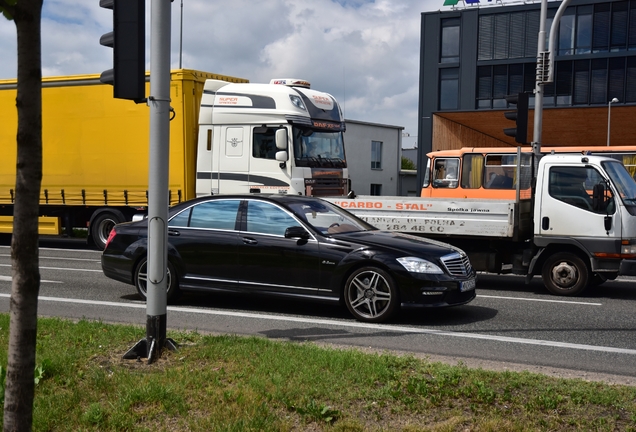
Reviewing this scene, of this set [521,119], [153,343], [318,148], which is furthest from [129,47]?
[318,148]

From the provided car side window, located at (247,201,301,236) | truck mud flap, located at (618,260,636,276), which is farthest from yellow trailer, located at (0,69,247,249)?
truck mud flap, located at (618,260,636,276)

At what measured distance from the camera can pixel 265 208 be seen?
9.94m

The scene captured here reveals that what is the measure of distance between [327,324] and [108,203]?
34.9 ft

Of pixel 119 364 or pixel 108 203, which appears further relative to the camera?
pixel 108 203

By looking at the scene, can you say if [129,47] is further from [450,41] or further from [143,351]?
[450,41]

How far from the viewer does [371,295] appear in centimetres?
911

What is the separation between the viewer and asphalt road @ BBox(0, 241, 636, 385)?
7.38 meters

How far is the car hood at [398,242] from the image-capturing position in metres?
9.16

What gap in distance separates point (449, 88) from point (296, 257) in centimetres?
3893

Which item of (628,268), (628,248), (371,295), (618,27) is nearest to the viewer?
(371,295)

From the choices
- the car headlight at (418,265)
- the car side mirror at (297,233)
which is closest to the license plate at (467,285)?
the car headlight at (418,265)

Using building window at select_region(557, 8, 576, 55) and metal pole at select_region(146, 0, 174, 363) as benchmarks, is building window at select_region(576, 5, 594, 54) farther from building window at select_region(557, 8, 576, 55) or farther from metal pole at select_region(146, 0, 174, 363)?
metal pole at select_region(146, 0, 174, 363)

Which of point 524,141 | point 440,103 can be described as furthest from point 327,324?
point 440,103

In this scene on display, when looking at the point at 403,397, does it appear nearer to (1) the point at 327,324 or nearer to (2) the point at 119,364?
(2) the point at 119,364
